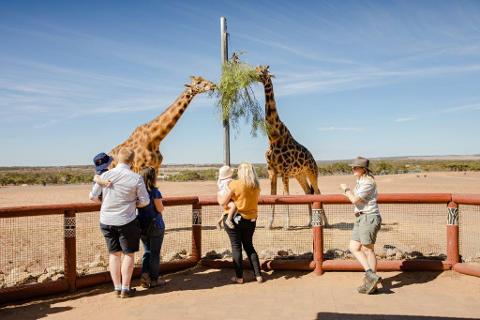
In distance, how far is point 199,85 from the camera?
9898mm

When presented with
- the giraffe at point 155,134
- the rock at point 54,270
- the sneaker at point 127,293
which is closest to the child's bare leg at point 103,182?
the sneaker at point 127,293

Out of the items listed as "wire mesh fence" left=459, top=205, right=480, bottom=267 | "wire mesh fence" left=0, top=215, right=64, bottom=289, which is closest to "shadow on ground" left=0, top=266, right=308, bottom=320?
"wire mesh fence" left=0, top=215, right=64, bottom=289

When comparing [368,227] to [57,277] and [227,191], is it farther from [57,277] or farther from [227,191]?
[57,277]

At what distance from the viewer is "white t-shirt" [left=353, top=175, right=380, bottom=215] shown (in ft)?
19.9

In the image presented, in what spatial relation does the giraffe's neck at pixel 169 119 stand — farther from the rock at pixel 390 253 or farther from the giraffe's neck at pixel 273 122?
the rock at pixel 390 253

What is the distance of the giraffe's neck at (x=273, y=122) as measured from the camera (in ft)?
34.0

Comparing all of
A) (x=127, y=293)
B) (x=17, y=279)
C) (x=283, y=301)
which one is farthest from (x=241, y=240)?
(x=17, y=279)

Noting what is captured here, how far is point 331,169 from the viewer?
171 ft

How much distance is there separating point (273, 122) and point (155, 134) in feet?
8.12

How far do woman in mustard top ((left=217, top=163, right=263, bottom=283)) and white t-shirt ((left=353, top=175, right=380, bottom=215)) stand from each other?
1.27m

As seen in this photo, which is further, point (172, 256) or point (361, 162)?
point (172, 256)

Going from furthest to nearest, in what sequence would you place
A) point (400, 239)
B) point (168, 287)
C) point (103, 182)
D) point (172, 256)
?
point (400, 239) < point (172, 256) < point (168, 287) < point (103, 182)

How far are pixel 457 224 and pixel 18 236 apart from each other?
8484 mm

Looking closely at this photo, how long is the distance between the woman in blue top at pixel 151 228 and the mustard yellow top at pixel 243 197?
94 cm
